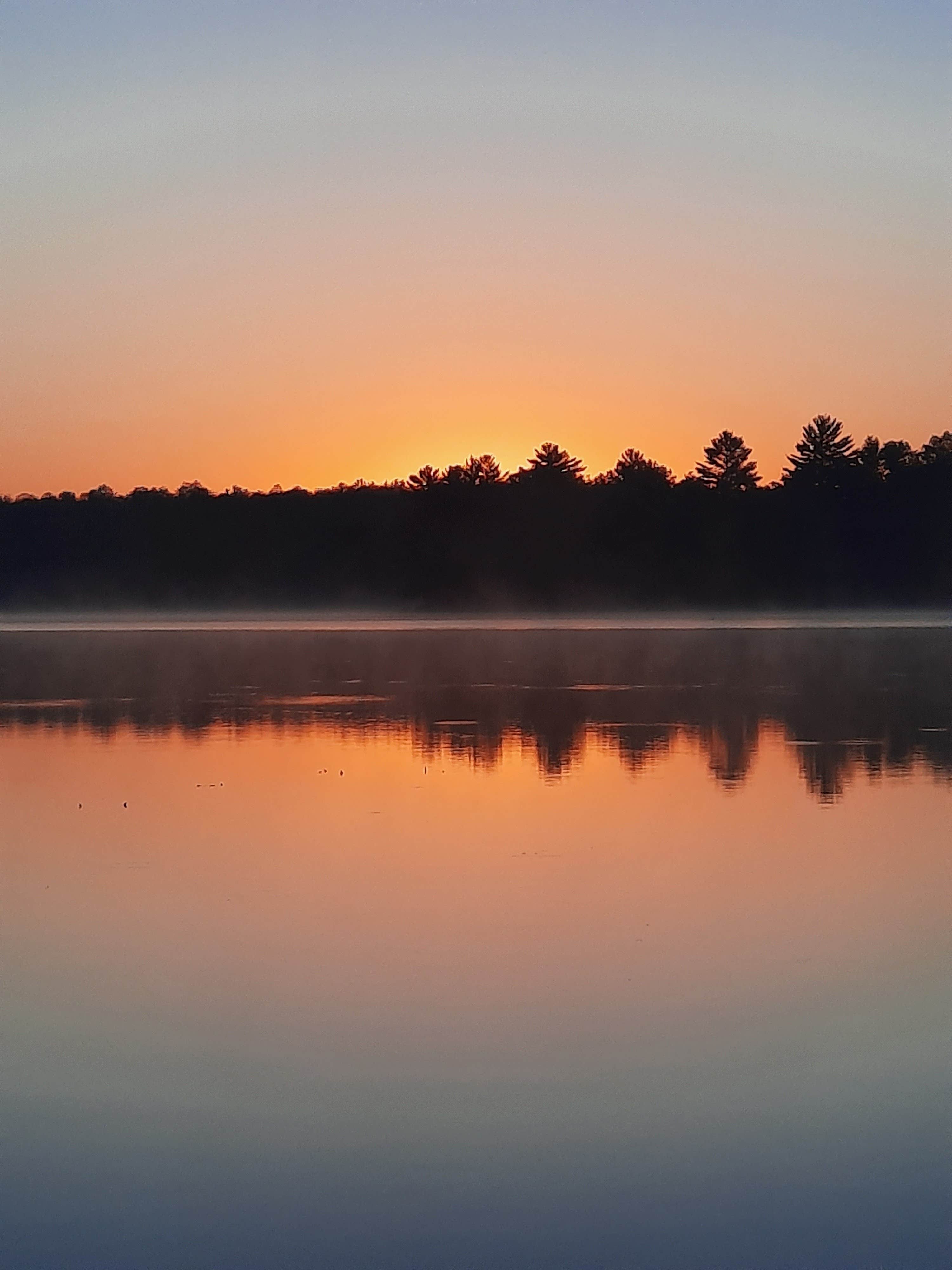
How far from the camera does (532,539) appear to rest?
102 meters

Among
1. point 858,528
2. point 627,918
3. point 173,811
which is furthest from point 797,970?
point 858,528

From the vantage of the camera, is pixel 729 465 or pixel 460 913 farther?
pixel 729 465

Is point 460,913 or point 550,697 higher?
point 550,697

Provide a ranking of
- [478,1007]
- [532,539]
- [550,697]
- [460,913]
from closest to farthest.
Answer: [478,1007] < [460,913] < [550,697] < [532,539]

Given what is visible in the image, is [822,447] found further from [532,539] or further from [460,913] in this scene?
[460,913]

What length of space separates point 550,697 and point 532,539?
264ft

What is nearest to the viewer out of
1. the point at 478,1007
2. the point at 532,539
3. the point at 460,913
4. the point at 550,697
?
the point at 478,1007

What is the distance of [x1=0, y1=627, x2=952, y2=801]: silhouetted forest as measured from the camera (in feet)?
50.4

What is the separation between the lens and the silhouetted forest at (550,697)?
605 inches

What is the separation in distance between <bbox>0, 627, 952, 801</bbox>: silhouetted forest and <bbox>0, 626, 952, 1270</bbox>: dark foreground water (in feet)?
1.09

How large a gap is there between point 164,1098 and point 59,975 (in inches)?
71.7

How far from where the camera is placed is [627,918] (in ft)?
27.7

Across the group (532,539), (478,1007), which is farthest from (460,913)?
(532,539)

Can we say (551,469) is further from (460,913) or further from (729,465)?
(460,913)
